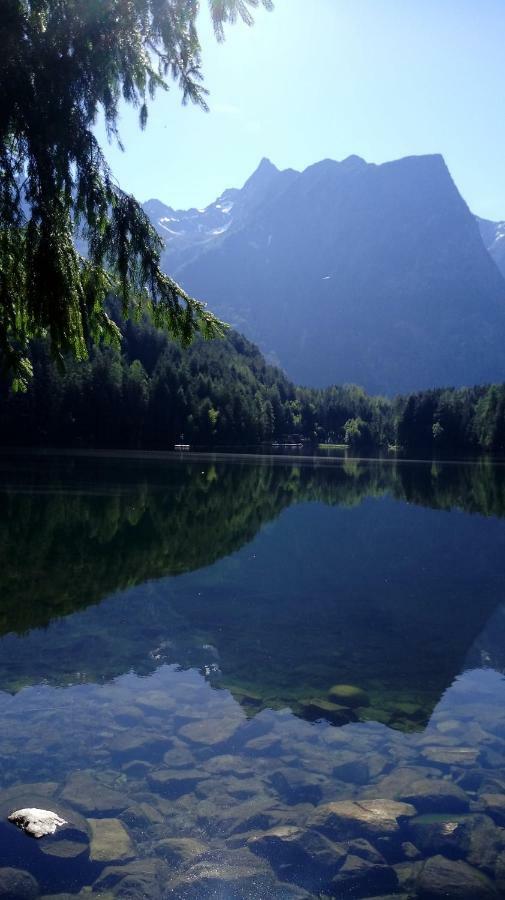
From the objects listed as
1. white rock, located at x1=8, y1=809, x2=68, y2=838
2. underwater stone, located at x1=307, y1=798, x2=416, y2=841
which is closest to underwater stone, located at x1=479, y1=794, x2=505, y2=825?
underwater stone, located at x1=307, y1=798, x2=416, y2=841

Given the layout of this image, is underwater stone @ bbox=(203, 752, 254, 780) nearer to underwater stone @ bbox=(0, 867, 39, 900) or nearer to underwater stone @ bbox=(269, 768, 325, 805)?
underwater stone @ bbox=(269, 768, 325, 805)

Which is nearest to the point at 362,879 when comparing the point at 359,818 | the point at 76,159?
the point at 359,818

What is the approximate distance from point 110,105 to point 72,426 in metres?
118

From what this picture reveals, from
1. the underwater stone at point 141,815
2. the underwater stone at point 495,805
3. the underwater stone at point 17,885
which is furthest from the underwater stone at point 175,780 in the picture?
the underwater stone at point 495,805

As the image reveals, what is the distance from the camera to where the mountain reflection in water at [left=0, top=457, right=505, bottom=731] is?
43.9ft

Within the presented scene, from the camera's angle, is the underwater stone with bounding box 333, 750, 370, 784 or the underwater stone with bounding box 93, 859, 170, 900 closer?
the underwater stone with bounding box 93, 859, 170, 900

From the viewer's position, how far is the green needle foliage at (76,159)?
878 centimetres

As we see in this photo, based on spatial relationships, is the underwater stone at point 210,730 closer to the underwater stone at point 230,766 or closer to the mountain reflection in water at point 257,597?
the underwater stone at point 230,766

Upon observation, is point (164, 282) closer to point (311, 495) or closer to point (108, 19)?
point (108, 19)

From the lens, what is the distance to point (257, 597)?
20094mm

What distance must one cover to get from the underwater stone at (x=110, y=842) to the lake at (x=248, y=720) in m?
0.02

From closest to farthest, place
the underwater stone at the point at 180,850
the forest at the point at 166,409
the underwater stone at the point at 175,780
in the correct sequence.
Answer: the underwater stone at the point at 180,850
the underwater stone at the point at 175,780
the forest at the point at 166,409

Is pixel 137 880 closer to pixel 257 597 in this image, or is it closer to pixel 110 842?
pixel 110 842

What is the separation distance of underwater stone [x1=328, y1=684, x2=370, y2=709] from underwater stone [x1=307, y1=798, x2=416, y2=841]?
11.2 ft
